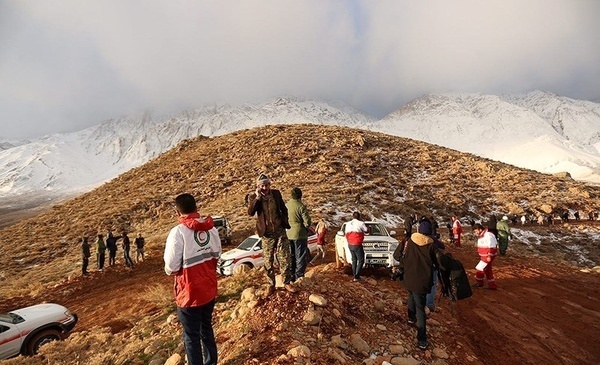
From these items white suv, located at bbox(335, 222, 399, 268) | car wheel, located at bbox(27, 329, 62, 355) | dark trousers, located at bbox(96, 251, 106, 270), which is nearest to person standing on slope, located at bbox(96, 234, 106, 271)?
dark trousers, located at bbox(96, 251, 106, 270)

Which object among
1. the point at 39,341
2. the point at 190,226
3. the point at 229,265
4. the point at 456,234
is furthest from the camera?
the point at 456,234

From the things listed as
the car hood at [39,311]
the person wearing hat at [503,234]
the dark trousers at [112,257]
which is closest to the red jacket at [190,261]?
the car hood at [39,311]

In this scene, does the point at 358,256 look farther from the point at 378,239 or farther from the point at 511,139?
the point at 511,139

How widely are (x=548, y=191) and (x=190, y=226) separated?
142 feet

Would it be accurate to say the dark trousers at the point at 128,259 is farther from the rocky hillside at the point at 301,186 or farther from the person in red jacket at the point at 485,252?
the person in red jacket at the point at 485,252

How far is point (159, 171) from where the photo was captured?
43.3m

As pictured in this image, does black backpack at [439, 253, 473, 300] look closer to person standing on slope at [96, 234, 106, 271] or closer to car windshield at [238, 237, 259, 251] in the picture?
car windshield at [238, 237, 259, 251]

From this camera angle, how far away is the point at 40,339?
8.34 m

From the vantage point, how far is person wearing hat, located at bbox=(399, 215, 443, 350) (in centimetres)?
564

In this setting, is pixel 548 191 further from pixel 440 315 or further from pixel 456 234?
pixel 440 315

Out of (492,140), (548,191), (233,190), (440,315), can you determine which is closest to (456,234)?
(440,315)

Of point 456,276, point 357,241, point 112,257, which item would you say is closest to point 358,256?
point 357,241

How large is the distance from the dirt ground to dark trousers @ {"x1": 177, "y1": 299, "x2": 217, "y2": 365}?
14.4ft

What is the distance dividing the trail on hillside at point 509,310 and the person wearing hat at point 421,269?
1.03 m
